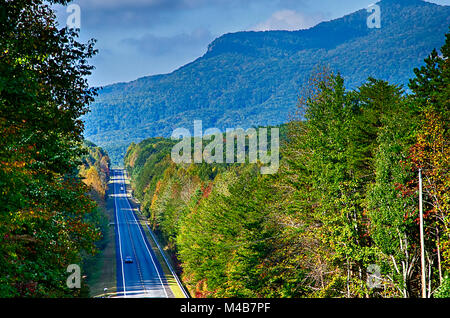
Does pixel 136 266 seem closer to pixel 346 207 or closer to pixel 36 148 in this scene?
pixel 346 207

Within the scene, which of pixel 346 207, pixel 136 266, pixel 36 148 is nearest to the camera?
pixel 36 148

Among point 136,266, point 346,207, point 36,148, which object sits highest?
point 36,148

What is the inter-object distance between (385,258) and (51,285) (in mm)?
14246

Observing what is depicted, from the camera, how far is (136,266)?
54.8 m

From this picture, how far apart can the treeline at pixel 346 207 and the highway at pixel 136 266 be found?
883 cm

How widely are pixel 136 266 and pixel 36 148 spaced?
4672cm

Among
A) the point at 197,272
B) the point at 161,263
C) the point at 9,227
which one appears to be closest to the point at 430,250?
the point at 9,227

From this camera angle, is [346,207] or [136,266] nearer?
[346,207]

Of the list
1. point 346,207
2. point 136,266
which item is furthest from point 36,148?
point 136,266

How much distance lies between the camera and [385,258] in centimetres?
1803

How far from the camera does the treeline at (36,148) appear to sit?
8859 mm

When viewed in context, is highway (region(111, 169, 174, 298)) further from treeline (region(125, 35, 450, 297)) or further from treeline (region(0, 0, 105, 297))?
treeline (region(0, 0, 105, 297))

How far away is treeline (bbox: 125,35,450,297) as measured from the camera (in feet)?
56.2
